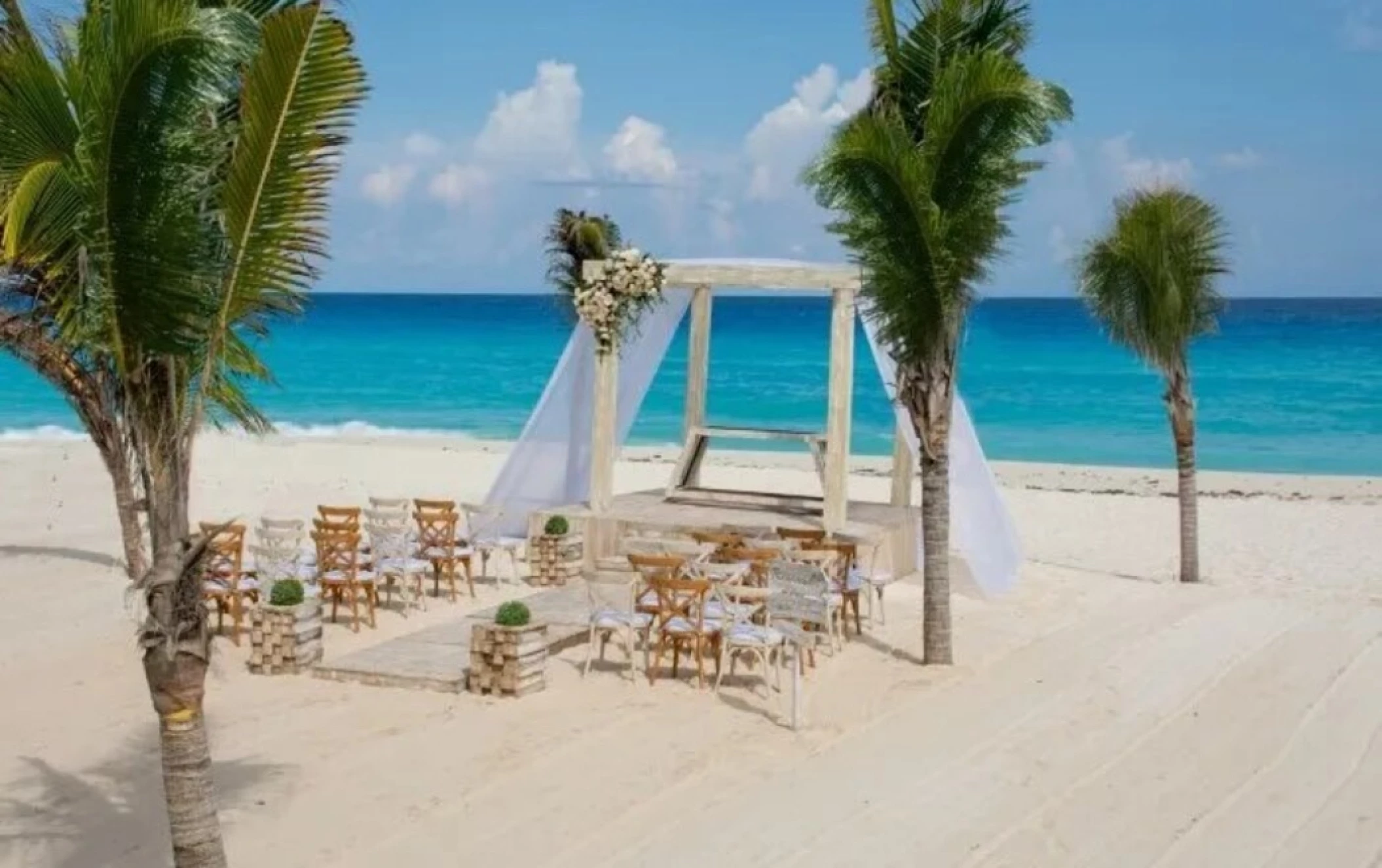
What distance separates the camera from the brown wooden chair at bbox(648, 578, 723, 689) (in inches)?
372

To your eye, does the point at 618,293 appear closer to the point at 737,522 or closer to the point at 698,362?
the point at 737,522

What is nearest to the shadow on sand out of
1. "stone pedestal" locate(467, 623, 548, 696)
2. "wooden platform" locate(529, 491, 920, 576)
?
"stone pedestal" locate(467, 623, 548, 696)

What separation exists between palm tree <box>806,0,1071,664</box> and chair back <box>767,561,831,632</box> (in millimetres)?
1206

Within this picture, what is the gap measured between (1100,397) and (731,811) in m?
45.3

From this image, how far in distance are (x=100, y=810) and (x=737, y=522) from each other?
693cm

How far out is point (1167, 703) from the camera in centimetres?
934

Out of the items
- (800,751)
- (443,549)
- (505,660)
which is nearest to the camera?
(800,751)

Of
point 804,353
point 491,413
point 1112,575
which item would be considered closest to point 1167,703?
point 1112,575

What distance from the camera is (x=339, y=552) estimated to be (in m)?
11.2

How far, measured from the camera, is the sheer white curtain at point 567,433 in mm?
14609

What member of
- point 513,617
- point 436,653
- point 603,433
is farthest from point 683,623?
point 603,433

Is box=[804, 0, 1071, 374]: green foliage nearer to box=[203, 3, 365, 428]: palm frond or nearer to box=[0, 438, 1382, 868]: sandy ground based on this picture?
box=[0, 438, 1382, 868]: sandy ground

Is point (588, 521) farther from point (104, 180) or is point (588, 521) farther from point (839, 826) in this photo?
point (104, 180)

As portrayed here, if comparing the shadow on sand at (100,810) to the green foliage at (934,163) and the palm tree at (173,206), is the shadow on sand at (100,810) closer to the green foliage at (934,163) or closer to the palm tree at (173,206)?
the palm tree at (173,206)
